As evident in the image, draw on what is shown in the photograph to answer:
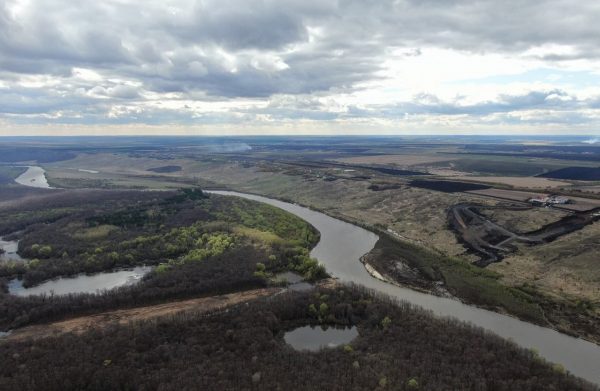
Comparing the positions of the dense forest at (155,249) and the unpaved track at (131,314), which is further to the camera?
the dense forest at (155,249)

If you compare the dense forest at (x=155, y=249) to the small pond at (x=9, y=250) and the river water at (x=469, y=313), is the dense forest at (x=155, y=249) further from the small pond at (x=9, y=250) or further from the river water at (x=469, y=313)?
the river water at (x=469, y=313)

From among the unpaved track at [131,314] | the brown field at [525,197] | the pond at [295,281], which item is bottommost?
the pond at [295,281]

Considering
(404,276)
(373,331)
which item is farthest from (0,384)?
(404,276)

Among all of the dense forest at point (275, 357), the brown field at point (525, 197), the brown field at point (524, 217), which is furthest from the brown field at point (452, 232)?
the dense forest at point (275, 357)

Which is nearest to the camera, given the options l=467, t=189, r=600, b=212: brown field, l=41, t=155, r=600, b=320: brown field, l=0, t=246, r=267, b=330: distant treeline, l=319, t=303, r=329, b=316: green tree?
l=319, t=303, r=329, b=316: green tree

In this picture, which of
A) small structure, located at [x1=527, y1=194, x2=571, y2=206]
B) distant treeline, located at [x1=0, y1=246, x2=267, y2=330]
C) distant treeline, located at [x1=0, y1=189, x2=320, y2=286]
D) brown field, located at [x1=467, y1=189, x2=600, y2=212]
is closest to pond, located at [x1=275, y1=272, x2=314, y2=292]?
distant treeline, located at [x1=0, y1=189, x2=320, y2=286]

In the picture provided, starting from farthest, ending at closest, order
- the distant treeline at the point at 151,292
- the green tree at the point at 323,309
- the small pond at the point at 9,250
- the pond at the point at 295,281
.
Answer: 1. the small pond at the point at 9,250
2. the pond at the point at 295,281
3. the distant treeline at the point at 151,292
4. the green tree at the point at 323,309

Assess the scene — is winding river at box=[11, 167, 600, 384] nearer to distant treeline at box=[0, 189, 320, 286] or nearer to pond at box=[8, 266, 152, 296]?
distant treeline at box=[0, 189, 320, 286]
